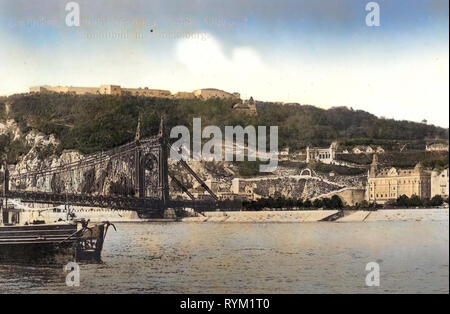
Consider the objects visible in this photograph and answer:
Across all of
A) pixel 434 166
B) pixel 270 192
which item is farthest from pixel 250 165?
pixel 434 166

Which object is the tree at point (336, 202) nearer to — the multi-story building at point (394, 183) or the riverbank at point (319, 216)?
the riverbank at point (319, 216)

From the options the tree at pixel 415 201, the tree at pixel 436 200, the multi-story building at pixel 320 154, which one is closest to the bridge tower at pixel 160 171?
the multi-story building at pixel 320 154

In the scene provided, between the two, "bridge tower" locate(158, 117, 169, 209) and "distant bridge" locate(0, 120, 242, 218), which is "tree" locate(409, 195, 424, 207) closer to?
"distant bridge" locate(0, 120, 242, 218)

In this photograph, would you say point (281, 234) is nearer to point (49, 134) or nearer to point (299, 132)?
point (299, 132)
